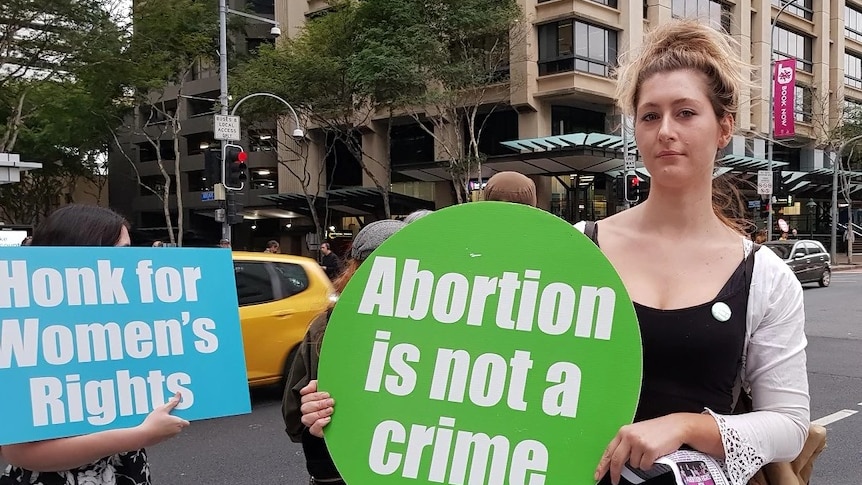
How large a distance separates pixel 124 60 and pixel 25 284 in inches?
930

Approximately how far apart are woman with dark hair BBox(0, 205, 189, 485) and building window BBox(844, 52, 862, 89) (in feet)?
158

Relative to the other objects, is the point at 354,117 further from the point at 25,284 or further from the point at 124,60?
the point at 25,284

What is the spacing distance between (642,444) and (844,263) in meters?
38.1

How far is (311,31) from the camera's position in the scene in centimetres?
2630

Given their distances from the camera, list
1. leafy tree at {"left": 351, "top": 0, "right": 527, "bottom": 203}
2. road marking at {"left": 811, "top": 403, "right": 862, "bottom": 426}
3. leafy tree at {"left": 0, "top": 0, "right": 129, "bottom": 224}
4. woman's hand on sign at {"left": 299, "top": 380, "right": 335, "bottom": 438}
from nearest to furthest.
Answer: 1. woman's hand on sign at {"left": 299, "top": 380, "right": 335, "bottom": 438}
2. road marking at {"left": 811, "top": 403, "right": 862, "bottom": 426}
3. leafy tree at {"left": 0, "top": 0, "right": 129, "bottom": 224}
4. leafy tree at {"left": 351, "top": 0, "right": 527, "bottom": 203}

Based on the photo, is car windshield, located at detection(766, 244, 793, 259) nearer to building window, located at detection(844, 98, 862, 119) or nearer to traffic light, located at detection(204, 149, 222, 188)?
traffic light, located at detection(204, 149, 222, 188)

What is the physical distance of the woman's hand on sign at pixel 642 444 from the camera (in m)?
1.18

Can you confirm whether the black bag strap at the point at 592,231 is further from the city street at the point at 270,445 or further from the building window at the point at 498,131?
the building window at the point at 498,131

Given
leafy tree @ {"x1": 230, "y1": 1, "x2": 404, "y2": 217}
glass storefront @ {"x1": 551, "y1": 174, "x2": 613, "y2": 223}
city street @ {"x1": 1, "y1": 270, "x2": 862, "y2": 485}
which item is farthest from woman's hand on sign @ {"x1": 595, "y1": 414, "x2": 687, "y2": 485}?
glass storefront @ {"x1": 551, "y1": 174, "x2": 613, "y2": 223}

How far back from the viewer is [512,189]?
336cm

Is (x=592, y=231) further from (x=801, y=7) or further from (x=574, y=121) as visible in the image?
(x=801, y=7)

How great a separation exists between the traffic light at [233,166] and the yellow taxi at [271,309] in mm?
7441

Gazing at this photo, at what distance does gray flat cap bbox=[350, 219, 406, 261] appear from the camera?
233cm

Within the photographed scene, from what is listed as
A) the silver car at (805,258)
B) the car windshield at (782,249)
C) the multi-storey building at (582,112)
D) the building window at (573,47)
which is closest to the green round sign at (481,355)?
the multi-storey building at (582,112)
